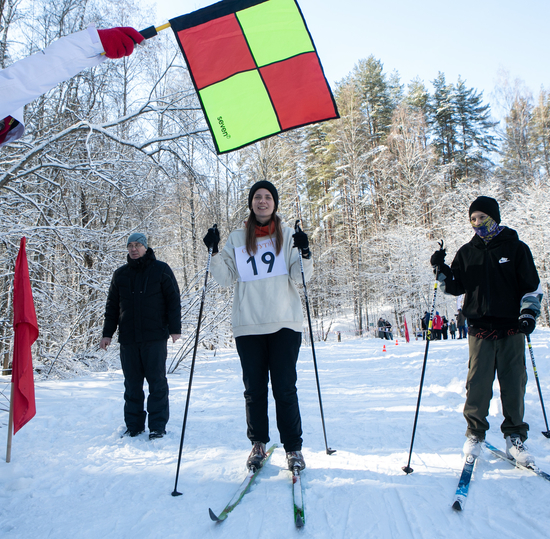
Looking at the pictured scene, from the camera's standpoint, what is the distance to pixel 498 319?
2.71 metres

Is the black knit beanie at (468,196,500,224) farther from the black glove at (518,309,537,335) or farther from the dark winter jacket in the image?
the black glove at (518,309,537,335)

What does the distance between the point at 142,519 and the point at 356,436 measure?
1.99m

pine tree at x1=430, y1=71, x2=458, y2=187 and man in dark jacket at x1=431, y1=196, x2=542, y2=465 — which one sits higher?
pine tree at x1=430, y1=71, x2=458, y2=187

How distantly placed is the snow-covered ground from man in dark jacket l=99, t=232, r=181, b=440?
28cm

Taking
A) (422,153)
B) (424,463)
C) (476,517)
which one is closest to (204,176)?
(424,463)

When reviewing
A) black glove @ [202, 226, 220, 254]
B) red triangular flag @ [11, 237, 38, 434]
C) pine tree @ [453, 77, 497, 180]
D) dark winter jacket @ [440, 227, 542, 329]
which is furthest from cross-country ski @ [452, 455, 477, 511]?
pine tree @ [453, 77, 497, 180]

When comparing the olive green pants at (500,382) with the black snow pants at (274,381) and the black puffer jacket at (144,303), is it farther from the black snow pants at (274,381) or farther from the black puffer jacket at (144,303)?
the black puffer jacket at (144,303)

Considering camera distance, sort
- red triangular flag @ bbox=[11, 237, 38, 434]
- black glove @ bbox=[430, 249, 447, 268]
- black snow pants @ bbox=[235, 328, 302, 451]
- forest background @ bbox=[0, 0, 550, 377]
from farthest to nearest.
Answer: forest background @ bbox=[0, 0, 550, 377]
black glove @ bbox=[430, 249, 447, 268]
red triangular flag @ bbox=[11, 237, 38, 434]
black snow pants @ bbox=[235, 328, 302, 451]

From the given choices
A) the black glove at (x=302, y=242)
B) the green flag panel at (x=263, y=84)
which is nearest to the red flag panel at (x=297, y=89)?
the green flag panel at (x=263, y=84)

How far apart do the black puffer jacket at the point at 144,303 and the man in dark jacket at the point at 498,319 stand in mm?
2515

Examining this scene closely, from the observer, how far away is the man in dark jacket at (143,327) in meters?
3.52

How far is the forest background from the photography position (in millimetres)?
6652

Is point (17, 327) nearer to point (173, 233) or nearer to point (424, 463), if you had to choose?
point (424, 463)

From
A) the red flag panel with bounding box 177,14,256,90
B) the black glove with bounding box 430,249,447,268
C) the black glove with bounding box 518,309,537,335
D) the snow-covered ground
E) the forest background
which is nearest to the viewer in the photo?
the snow-covered ground
